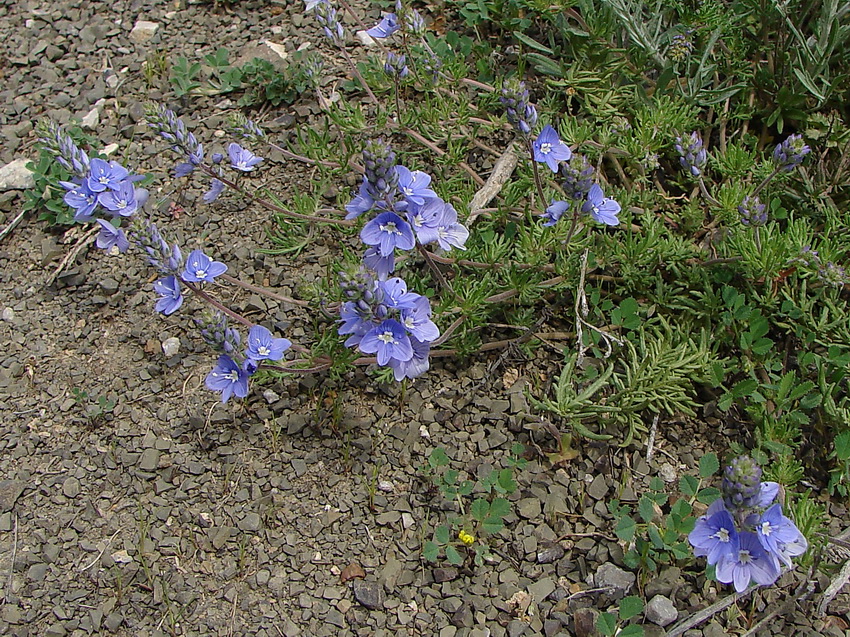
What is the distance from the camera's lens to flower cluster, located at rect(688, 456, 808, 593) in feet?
7.94

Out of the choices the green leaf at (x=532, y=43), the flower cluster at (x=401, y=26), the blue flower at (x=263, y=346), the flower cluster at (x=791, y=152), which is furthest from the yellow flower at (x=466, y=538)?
the green leaf at (x=532, y=43)

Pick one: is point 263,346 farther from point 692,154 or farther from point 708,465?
point 692,154

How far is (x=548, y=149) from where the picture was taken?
11.0ft

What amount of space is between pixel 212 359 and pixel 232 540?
3.06 feet

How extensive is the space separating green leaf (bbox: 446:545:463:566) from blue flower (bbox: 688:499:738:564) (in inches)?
35.4

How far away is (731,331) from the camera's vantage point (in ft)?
11.9

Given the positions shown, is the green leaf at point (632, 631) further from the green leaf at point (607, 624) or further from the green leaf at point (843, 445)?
the green leaf at point (843, 445)

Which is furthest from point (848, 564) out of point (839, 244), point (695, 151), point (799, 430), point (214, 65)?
point (214, 65)

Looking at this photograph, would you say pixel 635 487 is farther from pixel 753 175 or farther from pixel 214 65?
pixel 214 65

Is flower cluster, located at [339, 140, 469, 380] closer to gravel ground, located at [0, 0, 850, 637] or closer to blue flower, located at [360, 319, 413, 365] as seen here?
blue flower, located at [360, 319, 413, 365]

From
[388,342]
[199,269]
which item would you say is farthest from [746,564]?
[199,269]

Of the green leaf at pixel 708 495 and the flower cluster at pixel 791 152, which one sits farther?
the flower cluster at pixel 791 152

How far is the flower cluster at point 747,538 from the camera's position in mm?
2420

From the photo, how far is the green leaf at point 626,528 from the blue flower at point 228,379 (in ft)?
4.92
